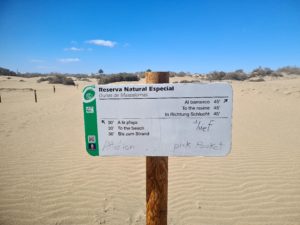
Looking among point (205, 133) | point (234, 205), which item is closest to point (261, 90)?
point (234, 205)

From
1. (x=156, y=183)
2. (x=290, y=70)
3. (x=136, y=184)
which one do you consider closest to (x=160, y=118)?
(x=156, y=183)

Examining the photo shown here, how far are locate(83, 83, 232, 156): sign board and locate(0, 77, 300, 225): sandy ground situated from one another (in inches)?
81.4

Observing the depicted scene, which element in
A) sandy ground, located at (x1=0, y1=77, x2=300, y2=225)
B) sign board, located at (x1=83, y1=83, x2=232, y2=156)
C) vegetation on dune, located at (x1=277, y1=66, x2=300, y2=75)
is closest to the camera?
sign board, located at (x1=83, y1=83, x2=232, y2=156)

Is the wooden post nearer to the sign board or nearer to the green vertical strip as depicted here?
the sign board

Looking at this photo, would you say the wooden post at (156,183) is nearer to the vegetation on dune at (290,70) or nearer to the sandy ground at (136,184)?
the sandy ground at (136,184)

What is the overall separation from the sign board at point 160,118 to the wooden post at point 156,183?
0.10 metres

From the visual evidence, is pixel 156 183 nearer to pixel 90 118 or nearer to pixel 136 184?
pixel 90 118

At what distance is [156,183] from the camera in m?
2.03

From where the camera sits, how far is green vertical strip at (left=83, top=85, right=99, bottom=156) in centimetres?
193

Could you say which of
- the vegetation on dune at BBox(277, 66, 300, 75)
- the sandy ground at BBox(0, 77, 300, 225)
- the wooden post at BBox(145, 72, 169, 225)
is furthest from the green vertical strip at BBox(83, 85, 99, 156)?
the vegetation on dune at BBox(277, 66, 300, 75)

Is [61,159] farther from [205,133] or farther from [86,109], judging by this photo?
[205,133]

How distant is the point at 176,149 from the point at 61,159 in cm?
469

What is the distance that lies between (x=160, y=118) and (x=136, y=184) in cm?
302

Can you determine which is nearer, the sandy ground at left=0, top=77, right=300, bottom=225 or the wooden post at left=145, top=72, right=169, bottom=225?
the wooden post at left=145, top=72, right=169, bottom=225
